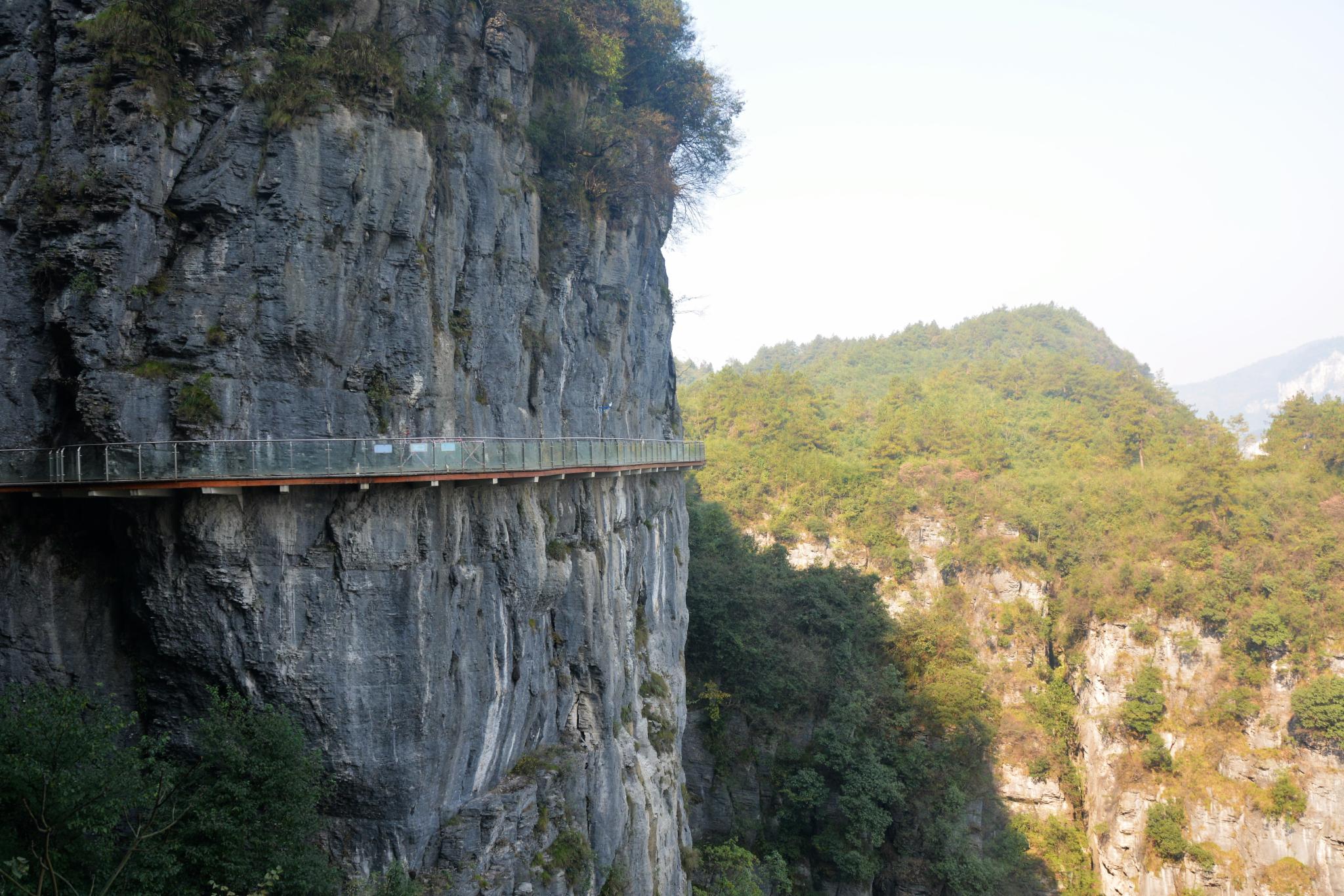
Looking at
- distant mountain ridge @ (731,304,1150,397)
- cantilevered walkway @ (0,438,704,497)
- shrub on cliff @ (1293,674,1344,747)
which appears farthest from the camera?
distant mountain ridge @ (731,304,1150,397)

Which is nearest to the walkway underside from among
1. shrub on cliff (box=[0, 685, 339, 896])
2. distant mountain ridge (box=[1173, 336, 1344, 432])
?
shrub on cliff (box=[0, 685, 339, 896])

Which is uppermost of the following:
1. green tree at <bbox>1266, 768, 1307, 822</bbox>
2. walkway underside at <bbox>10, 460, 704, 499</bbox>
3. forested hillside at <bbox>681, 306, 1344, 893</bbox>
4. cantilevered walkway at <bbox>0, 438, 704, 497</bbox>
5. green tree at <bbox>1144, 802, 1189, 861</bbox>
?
cantilevered walkway at <bbox>0, 438, 704, 497</bbox>

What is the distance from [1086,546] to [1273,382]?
593 ft

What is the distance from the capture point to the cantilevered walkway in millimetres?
10781

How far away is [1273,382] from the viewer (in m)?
186

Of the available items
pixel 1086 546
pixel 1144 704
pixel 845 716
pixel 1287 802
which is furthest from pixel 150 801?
pixel 1086 546

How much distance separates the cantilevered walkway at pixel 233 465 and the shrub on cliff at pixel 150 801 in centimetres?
248

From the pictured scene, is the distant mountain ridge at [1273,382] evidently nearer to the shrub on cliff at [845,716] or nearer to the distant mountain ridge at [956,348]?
the distant mountain ridge at [956,348]

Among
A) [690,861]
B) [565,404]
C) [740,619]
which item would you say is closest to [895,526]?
[740,619]

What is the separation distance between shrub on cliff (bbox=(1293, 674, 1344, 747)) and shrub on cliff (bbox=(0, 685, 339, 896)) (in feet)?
118

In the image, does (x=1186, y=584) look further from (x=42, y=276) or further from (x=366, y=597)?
(x=42, y=276)

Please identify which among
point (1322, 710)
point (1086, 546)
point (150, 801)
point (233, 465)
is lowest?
point (1322, 710)

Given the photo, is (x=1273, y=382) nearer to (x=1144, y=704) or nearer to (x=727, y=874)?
(x=1144, y=704)

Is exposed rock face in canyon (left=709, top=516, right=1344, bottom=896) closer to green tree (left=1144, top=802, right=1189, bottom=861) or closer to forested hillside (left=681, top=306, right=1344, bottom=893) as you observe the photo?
forested hillside (left=681, top=306, right=1344, bottom=893)
